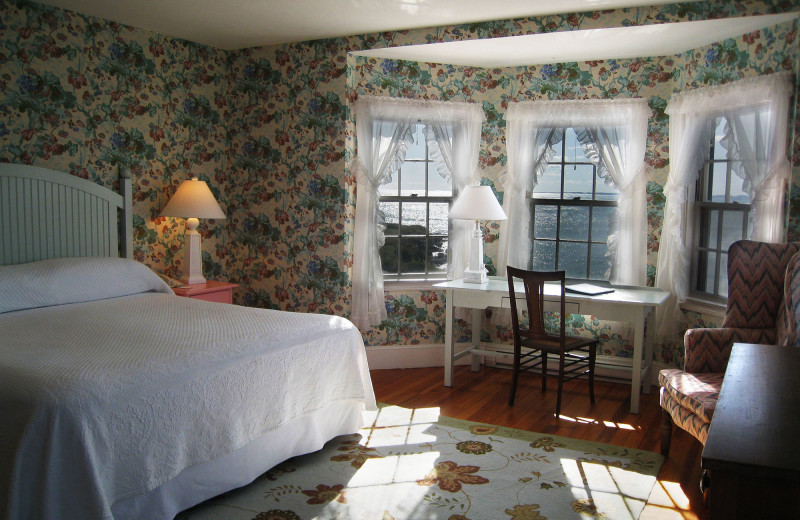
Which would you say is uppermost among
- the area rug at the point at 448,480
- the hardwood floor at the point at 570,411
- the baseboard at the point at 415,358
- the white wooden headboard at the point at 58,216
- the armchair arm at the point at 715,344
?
the white wooden headboard at the point at 58,216

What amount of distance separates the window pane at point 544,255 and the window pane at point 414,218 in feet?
3.03

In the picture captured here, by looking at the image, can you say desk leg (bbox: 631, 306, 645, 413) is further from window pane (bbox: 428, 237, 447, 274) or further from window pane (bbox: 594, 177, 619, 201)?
window pane (bbox: 428, 237, 447, 274)

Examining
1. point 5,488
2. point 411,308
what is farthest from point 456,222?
point 5,488

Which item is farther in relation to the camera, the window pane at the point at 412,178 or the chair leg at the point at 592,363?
the window pane at the point at 412,178

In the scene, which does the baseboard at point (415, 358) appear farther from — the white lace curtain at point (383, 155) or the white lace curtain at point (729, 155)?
the white lace curtain at point (729, 155)

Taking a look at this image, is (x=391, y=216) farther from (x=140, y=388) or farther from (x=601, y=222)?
(x=140, y=388)

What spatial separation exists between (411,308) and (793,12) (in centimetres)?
314

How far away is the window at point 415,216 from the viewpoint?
16.9 ft

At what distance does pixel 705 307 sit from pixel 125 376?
3.65 m

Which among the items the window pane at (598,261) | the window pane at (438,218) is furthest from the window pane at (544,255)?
the window pane at (438,218)

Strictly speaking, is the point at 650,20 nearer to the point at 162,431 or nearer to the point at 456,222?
the point at 456,222

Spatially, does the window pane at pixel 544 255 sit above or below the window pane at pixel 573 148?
below

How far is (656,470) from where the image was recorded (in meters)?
3.18

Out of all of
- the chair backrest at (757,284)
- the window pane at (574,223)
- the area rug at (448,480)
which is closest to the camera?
the area rug at (448,480)
